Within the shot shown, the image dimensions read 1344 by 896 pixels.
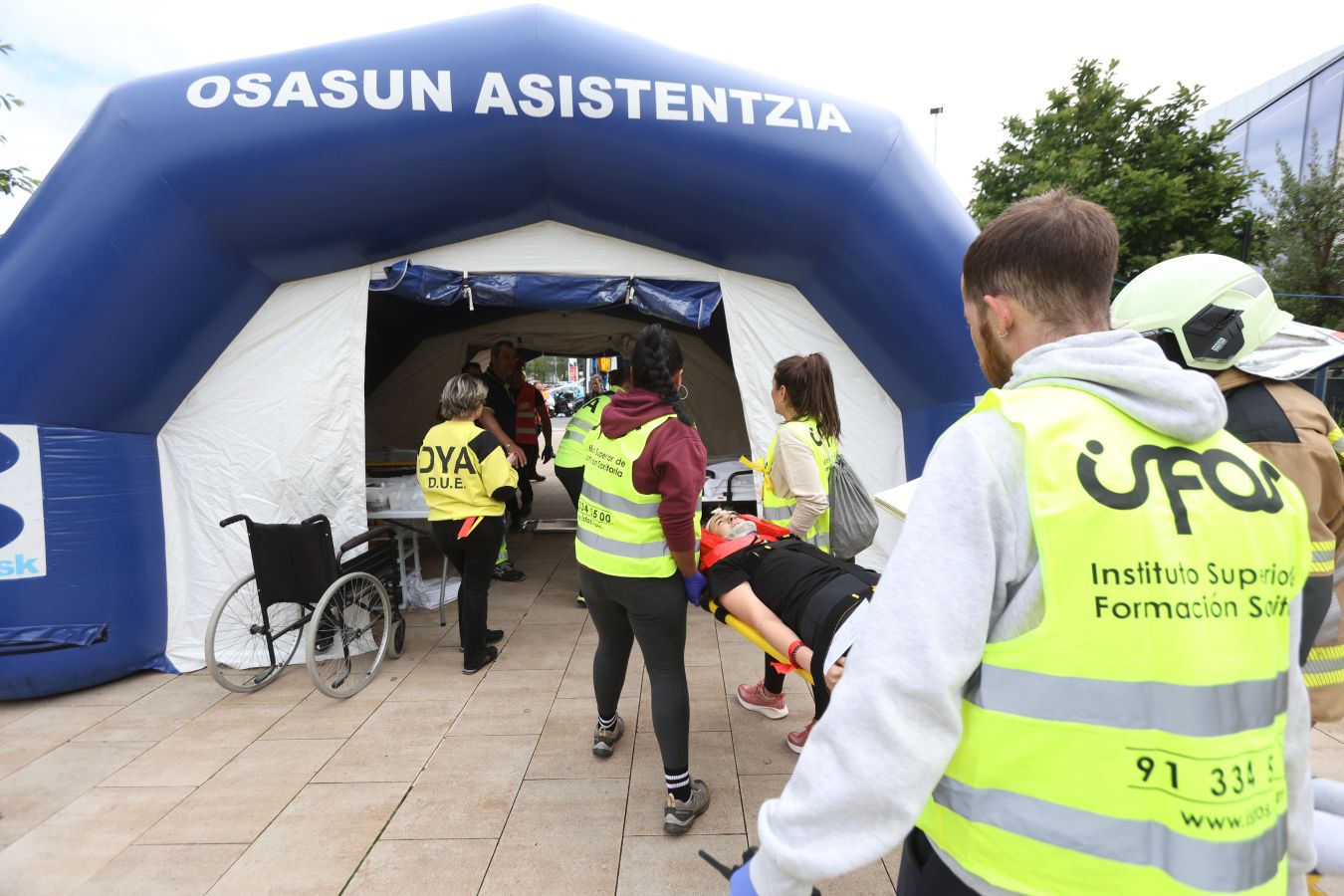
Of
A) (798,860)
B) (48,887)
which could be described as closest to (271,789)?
(48,887)

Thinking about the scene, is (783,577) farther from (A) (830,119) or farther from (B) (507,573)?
(B) (507,573)

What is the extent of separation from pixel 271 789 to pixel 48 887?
27.6 inches

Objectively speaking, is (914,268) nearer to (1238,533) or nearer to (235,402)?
(1238,533)

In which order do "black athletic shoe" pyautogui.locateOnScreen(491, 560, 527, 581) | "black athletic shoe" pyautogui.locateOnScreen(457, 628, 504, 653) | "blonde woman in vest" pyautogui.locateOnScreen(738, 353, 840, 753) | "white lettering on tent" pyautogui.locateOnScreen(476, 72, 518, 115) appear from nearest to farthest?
"blonde woman in vest" pyautogui.locateOnScreen(738, 353, 840, 753), "white lettering on tent" pyautogui.locateOnScreen(476, 72, 518, 115), "black athletic shoe" pyautogui.locateOnScreen(457, 628, 504, 653), "black athletic shoe" pyautogui.locateOnScreen(491, 560, 527, 581)

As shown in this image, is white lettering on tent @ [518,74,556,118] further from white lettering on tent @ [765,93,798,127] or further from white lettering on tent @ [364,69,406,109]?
white lettering on tent @ [765,93,798,127]

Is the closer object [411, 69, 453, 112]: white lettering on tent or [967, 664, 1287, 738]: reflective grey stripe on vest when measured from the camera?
[967, 664, 1287, 738]: reflective grey stripe on vest

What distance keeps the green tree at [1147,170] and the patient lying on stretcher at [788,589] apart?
34.6 feet

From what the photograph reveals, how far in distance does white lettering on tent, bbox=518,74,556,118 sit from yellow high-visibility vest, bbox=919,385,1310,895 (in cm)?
374

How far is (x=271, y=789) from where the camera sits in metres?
2.82

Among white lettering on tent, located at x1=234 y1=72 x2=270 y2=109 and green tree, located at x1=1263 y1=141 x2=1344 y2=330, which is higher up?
green tree, located at x1=1263 y1=141 x2=1344 y2=330

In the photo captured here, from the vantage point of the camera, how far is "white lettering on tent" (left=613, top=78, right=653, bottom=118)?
381 centimetres

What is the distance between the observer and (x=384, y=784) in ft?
9.31

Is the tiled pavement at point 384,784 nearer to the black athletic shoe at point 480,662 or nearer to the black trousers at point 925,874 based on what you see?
the black athletic shoe at point 480,662

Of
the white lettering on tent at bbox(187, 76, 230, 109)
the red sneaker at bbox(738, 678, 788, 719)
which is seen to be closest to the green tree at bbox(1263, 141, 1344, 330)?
the red sneaker at bbox(738, 678, 788, 719)
